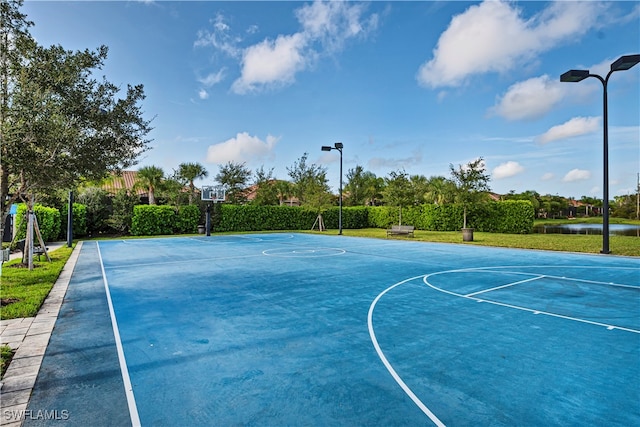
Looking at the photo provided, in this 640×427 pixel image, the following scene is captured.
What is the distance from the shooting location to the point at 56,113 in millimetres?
5605

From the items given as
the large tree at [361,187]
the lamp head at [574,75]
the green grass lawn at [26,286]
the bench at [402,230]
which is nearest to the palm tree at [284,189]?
the large tree at [361,187]

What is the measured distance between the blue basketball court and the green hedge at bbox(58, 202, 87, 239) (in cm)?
1685

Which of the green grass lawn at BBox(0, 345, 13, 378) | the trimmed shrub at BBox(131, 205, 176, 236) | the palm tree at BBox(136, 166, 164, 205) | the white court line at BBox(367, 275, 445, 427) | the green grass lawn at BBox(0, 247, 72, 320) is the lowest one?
the green grass lawn at BBox(0, 345, 13, 378)

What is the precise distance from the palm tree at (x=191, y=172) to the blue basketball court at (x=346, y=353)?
23.0 m

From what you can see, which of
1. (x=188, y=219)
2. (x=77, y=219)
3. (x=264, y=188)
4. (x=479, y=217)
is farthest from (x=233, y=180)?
(x=479, y=217)

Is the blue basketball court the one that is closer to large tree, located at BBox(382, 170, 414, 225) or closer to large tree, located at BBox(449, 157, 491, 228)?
large tree, located at BBox(449, 157, 491, 228)

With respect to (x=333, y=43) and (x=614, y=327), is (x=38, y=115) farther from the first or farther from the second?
(x=333, y=43)

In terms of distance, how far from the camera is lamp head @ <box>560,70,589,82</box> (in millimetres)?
12320

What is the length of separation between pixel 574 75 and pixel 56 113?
15.5 meters

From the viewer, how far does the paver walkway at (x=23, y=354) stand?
2.94 m

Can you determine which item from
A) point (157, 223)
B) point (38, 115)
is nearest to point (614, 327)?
point (38, 115)

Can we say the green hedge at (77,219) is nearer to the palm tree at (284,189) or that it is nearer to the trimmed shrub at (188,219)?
the trimmed shrub at (188,219)

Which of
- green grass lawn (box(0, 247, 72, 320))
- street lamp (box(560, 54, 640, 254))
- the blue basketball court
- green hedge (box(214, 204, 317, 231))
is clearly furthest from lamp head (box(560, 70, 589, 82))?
green hedge (box(214, 204, 317, 231))

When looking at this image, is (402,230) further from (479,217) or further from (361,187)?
(361,187)
